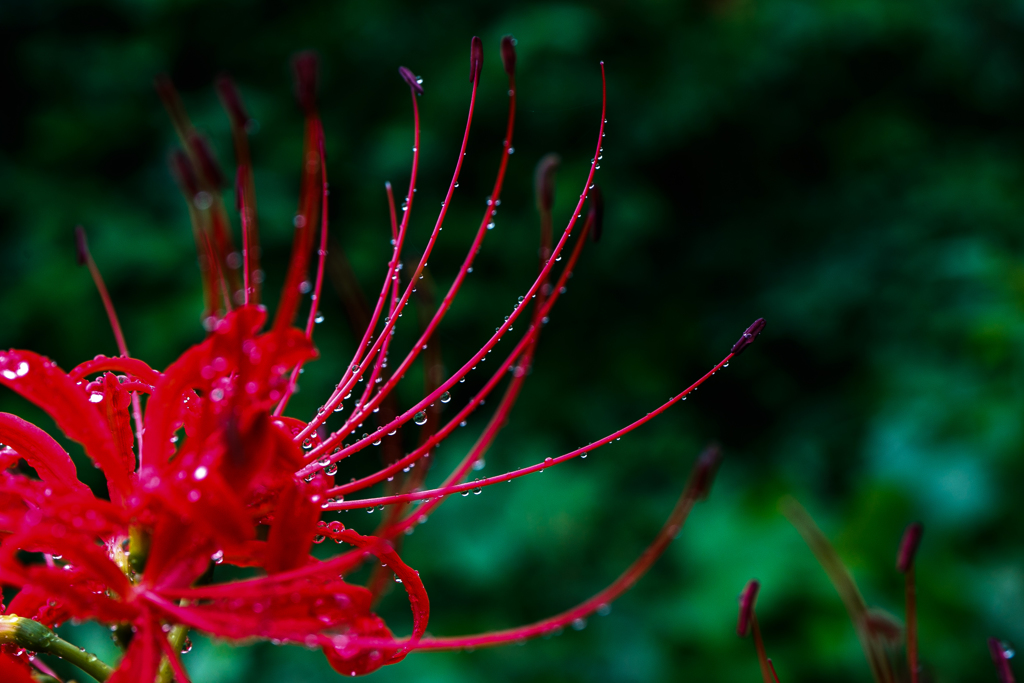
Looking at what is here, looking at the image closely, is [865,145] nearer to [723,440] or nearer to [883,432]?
[723,440]

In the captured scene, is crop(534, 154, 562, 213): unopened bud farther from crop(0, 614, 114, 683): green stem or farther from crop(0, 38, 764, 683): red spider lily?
crop(0, 614, 114, 683): green stem

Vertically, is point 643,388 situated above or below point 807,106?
below

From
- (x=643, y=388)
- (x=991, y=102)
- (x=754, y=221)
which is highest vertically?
(x=991, y=102)

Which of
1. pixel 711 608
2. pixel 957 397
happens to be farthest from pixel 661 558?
pixel 957 397

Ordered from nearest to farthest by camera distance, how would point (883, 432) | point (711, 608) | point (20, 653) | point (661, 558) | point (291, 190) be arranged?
point (20, 653) < point (711, 608) < point (883, 432) < point (661, 558) < point (291, 190)

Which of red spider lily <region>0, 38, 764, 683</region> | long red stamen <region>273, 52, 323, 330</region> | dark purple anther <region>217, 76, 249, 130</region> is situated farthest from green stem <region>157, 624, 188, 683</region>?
dark purple anther <region>217, 76, 249, 130</region>

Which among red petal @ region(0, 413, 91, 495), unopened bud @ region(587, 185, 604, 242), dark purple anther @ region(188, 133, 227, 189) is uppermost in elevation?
dark purple anther @ region(188, 133, 227, 189)

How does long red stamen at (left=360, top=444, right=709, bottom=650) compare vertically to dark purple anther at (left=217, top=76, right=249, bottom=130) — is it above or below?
below
